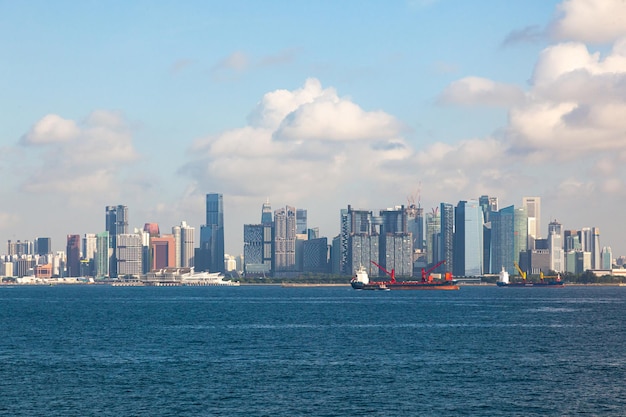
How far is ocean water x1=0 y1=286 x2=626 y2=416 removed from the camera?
6906cm

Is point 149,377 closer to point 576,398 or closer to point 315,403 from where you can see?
point 315,403

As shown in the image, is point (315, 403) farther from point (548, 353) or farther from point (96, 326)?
point (96, 326)

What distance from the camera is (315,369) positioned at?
87.7 m

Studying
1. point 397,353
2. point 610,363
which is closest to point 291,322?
point 397,353

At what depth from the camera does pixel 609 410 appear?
66.6 metres

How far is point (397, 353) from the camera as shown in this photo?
331 feet

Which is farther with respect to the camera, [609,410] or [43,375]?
[43,375]

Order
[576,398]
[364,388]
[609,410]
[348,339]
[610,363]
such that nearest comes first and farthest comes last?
[609,410], [576,398], [364,388], [610,363], [348,339]

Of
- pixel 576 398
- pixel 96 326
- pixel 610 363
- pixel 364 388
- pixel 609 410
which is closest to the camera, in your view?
pixel 609 410

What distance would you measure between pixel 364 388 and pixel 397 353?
25.0 meters

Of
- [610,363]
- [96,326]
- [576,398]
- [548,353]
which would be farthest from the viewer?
[96,326]

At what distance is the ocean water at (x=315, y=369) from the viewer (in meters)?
69.1

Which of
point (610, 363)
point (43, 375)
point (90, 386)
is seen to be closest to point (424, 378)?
point (610, 363)

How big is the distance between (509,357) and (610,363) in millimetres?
10236
